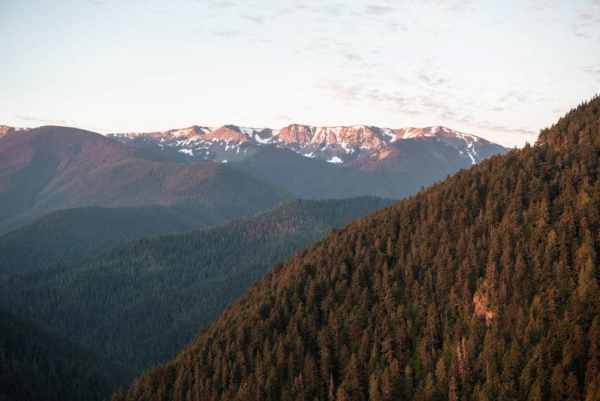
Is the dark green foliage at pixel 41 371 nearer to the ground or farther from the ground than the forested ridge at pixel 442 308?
nearer to the ground

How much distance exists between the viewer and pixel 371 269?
150125mm

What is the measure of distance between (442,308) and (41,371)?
126055 mm

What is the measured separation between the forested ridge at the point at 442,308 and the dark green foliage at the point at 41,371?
1690 inches

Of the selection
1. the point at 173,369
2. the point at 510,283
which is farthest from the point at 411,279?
the point at 173,369

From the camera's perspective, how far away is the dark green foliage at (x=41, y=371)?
6491 inches

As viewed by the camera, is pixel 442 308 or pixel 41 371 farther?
pixel 41 371

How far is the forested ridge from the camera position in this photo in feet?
348

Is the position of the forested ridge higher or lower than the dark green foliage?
higher

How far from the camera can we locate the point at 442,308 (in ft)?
417

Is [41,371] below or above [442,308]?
below

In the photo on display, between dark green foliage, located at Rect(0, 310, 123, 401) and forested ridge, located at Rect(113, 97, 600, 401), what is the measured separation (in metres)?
42.9

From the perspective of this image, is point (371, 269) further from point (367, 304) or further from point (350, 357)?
point (350, 357)

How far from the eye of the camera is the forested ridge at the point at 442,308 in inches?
4171

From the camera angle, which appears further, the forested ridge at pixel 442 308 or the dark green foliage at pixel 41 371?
the dark green foliage at pixel 41 371
